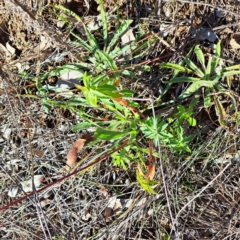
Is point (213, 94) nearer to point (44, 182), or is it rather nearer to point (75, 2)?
point (75, 2)

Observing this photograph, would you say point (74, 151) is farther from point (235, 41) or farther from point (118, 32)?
point (235, 41)

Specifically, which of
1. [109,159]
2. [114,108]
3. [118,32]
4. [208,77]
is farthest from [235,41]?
[109,159]

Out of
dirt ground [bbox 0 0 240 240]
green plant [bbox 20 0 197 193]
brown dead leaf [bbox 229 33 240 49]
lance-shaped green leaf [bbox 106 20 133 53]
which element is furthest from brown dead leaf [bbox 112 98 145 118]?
brown dead leaf [bbox 229 33 240 49]

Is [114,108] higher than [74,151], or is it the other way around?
[114,108]

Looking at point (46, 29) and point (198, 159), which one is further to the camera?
point (198, 159)

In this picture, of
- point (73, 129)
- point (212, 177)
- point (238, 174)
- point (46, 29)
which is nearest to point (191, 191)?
point (212, 177)

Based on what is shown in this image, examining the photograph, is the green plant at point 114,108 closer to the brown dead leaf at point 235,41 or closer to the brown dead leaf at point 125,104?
the brown dead leaf at point 125,104
